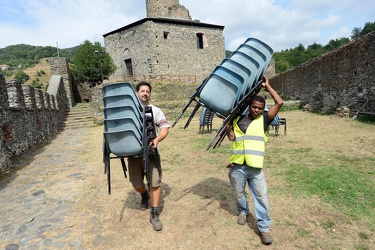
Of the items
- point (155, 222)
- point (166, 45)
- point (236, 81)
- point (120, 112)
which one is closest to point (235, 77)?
point (236, 81)

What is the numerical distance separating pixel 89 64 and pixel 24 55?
62584 millimetres

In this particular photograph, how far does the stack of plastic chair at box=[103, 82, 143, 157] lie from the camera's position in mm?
2898

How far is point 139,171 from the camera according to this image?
137 inches

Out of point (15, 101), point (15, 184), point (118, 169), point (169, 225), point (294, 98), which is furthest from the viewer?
point (294, 98)

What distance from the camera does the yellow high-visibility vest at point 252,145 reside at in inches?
110

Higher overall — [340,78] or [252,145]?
[340,78]

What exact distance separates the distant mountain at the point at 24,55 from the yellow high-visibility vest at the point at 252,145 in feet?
227

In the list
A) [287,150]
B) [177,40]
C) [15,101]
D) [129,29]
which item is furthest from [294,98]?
[129,29]

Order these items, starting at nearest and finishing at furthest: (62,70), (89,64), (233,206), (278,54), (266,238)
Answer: (266,238) < (233,206) < (62,70) < (89,64) < (278,54)

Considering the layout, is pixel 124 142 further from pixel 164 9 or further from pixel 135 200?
pixel 164 9

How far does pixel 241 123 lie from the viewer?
298 centimetres

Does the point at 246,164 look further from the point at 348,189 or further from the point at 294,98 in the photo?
the point at 294,98

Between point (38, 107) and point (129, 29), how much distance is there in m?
22.4

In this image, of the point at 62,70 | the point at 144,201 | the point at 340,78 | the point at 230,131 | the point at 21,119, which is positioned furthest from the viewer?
the point at 62,70
